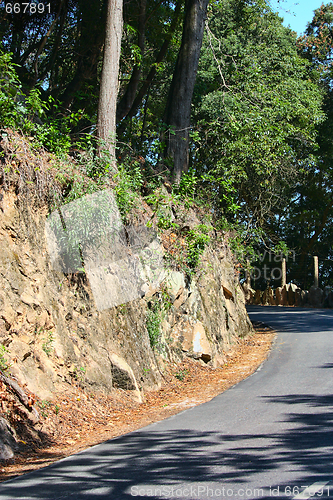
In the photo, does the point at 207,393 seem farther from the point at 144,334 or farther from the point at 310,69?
the point at 310,69

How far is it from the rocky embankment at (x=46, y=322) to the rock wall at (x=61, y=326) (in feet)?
0.05

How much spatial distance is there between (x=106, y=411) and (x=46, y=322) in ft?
5.89

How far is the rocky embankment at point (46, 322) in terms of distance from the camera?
6855mm

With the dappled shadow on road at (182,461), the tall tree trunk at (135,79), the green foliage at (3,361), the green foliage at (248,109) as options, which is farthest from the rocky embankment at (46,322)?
the green foliage at (248,109)

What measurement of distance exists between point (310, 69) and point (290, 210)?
1178cm

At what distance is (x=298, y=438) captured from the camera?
550 cm

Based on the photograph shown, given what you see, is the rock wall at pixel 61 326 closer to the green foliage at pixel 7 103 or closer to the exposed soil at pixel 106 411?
the exposed soil at pixel 106 411

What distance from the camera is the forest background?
1179cm

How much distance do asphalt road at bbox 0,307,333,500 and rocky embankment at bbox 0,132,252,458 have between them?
1279mm

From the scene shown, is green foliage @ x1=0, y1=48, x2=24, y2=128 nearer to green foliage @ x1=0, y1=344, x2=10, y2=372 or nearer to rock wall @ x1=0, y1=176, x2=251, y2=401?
rock wall @ x1=0, y1=176, x2=251, y2=401

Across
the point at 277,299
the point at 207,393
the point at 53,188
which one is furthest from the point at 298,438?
the point at 277,299

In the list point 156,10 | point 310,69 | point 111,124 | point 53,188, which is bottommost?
point 53,188

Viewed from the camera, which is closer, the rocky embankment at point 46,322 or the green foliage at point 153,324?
the rocky embankment at point 46,322

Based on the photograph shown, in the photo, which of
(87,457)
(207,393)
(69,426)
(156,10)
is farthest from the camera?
(156,10)
